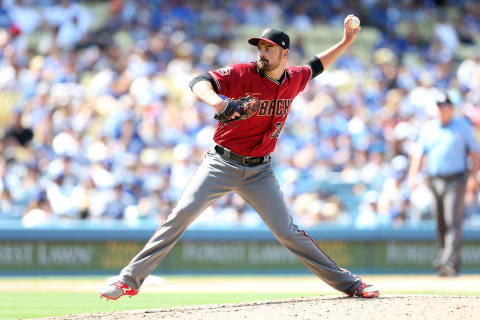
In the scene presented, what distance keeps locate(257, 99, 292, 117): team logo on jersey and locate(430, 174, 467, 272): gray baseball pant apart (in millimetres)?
4280

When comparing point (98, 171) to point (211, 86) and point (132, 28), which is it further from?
point (211, 86)

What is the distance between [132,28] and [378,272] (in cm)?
762

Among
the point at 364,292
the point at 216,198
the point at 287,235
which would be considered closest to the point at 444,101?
the point at 364,292

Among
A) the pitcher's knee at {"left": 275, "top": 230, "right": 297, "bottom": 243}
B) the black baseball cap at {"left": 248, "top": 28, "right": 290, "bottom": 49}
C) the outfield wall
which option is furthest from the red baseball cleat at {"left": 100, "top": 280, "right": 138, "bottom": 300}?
the outfield wall

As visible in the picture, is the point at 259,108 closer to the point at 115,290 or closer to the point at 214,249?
the point at 115,290

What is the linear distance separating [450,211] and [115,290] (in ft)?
17.1

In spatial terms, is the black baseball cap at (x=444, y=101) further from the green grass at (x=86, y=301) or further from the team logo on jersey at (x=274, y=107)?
the team logo on jersey at (x=274, y=107)

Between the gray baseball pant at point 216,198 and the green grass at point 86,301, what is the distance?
1.05 m

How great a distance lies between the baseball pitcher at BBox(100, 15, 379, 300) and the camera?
560 cm

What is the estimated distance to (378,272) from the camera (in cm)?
1131

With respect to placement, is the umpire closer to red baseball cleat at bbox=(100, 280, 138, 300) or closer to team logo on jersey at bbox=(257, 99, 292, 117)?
team logo on jersey at bbox=(257, 99, 292, 117)

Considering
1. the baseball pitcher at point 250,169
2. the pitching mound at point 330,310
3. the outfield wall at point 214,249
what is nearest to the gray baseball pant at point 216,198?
the baseball pitcher at point 250,169

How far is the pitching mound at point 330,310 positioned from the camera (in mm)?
5273

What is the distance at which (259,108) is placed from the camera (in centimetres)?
564
